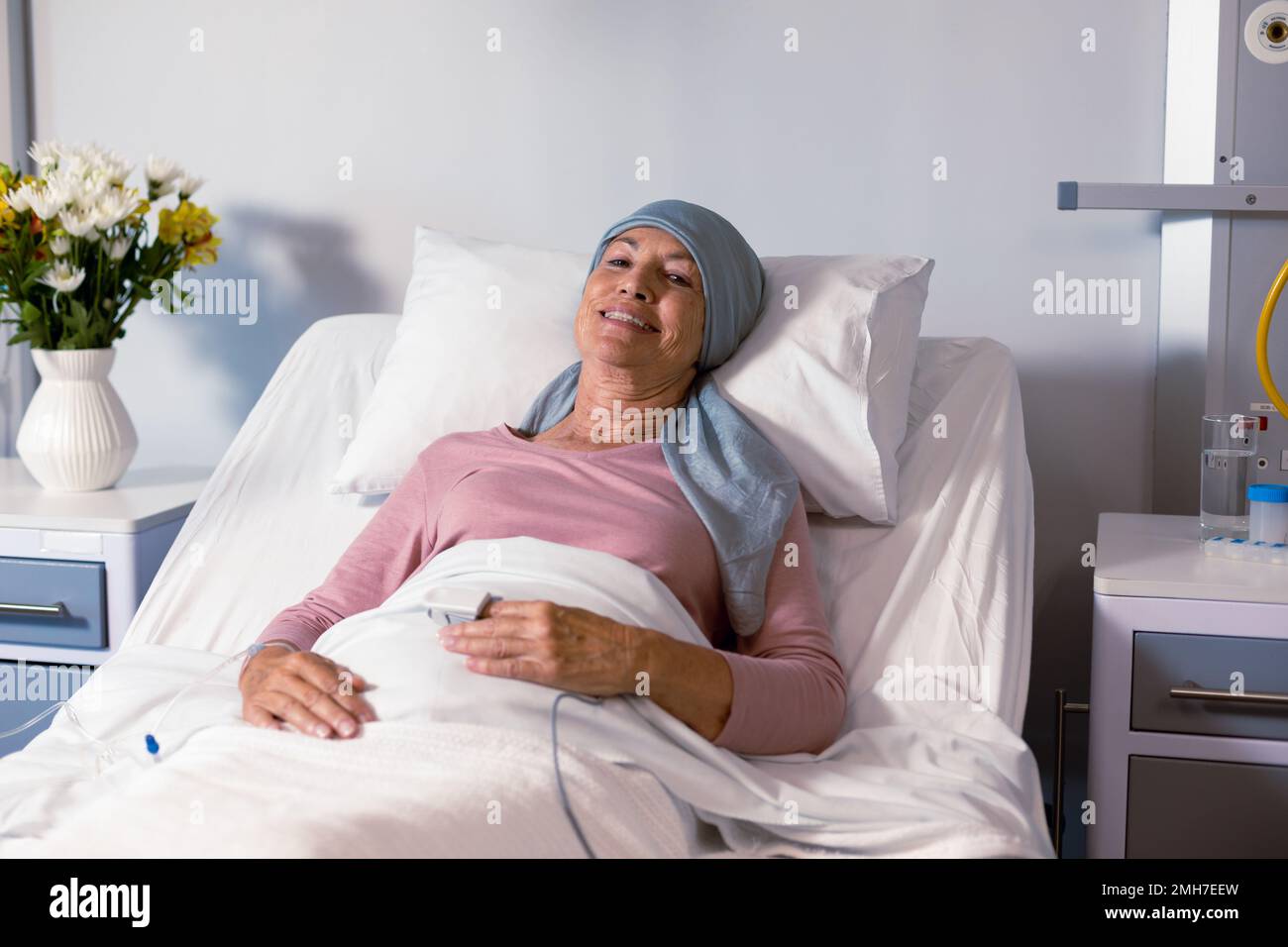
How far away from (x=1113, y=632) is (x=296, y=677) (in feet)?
Answer: 2.95

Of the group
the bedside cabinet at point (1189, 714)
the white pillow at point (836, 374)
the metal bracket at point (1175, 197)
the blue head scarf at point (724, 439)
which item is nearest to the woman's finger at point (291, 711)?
the blue head scarf at point (724, 439)

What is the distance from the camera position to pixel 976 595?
1.39 m

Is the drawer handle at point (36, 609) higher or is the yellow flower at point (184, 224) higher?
the yellow flower at point (184, 224)

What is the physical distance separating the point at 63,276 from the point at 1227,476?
165 centimetres

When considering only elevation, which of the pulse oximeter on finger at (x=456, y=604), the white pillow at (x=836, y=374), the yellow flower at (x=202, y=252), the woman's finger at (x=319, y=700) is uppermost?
the yellow flower at (x=202, y=252)

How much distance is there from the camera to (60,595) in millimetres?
1687

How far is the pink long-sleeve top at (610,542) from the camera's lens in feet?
3.87

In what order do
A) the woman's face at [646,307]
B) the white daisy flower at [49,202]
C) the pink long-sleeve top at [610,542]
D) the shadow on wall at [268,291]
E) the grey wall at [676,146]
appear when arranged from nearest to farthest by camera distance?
the pink long-sleeve top at [610,542] → the woman's face at [646,307] → the white daisy flower at [49,202] → the grey wall at [676,146] → the shadow on wall at [268,291]

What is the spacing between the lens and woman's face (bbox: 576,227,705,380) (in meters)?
1.43

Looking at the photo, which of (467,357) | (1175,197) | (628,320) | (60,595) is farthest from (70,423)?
(1175,197)

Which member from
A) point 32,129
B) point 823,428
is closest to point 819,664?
point 823,428

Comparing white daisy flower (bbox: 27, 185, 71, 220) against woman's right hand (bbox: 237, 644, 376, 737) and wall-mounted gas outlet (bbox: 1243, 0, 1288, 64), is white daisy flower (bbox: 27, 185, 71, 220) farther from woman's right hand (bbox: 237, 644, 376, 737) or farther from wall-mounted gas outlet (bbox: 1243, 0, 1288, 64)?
wall-mounted gas outlet (bbox: 1243, 0, 1288, 64)

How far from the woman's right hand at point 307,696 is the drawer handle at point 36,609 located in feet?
2.15

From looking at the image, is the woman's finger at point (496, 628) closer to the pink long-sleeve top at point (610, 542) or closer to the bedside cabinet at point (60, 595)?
the pink long-sleeve top at point (610, 542)
